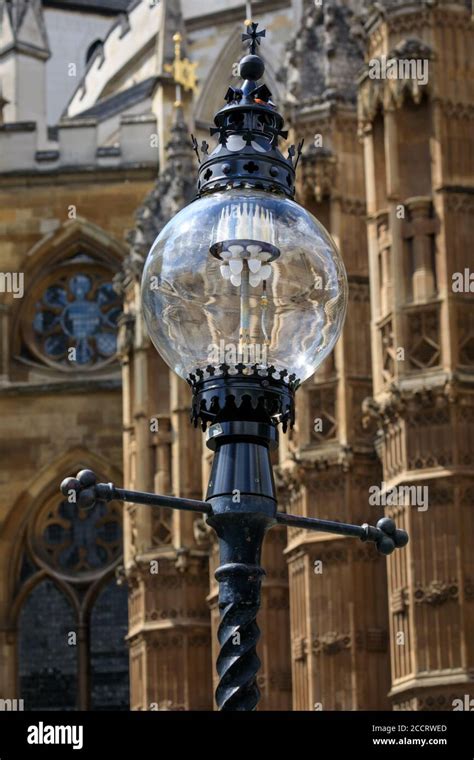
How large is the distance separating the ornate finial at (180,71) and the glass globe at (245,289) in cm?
3093

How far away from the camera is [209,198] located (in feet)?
33.1

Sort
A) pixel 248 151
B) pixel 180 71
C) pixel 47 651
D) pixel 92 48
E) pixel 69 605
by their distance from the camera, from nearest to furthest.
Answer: pixel 248 151 → pixel 180 71 → pixel 47 651 → pixel 69 605 → pixel 92 48

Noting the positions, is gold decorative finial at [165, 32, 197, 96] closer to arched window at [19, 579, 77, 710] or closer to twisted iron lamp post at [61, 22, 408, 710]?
arched window at [19, 579, 77, 710]

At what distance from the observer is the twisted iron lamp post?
378 inches

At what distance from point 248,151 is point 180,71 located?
→ 3115cm

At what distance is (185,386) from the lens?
34.8 metres

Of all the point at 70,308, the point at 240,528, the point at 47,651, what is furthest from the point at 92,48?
the point at 240,528

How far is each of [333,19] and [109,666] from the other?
53.6 feet

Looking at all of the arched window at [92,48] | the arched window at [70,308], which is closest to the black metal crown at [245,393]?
the arched window at [70,308]

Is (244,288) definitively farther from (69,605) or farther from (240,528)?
(69,605)

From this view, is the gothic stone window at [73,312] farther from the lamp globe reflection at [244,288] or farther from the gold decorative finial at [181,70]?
the lamp globe reflection at [244,288]

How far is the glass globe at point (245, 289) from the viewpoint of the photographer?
31.9 ft

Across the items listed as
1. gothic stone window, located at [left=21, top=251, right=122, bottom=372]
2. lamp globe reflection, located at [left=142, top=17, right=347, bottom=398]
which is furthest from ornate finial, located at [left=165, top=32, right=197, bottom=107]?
lamp globe reflection, located at [left=142, top=17, right=347, bottom=398]
